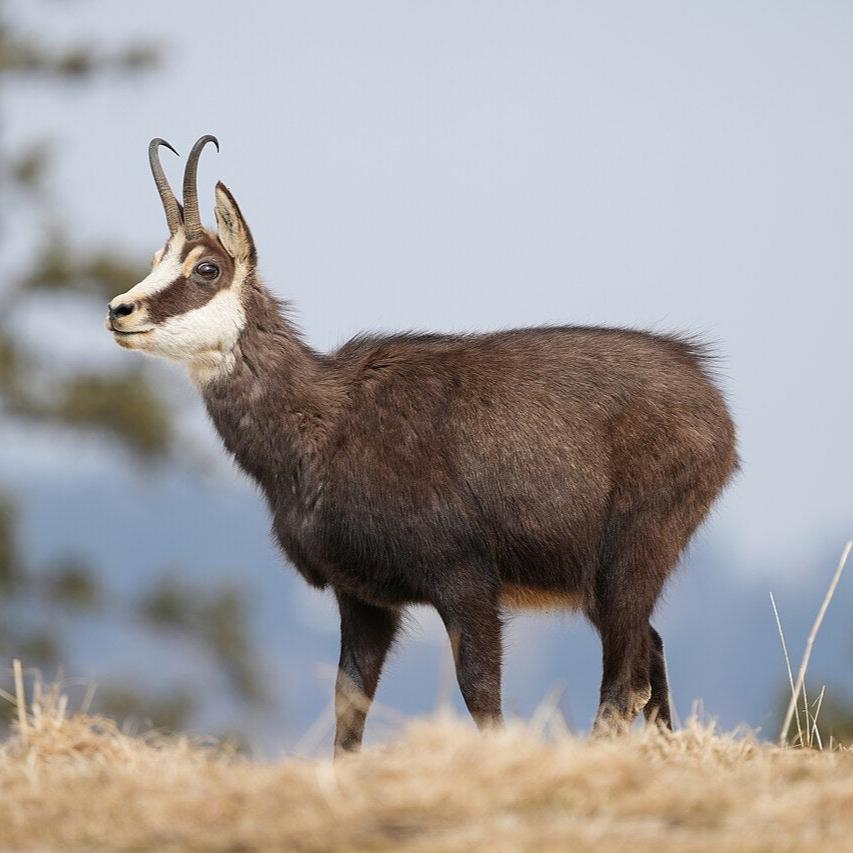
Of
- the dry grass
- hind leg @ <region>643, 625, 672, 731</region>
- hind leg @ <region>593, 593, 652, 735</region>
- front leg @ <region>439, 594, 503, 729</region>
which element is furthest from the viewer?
hind leg @ <region>643, 625, 672, 731</region>

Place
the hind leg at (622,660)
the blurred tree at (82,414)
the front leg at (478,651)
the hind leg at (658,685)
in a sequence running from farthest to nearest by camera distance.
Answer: the blurred tree at (82,414), the hind leg at (658,685), the hind leg at (622,660), the front leg at (478,651)

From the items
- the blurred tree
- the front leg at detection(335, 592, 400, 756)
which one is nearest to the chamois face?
the front leg at detection(335, 592, 400, 756)

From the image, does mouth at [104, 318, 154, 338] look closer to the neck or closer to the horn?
the neck

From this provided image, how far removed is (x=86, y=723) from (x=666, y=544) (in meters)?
2.36

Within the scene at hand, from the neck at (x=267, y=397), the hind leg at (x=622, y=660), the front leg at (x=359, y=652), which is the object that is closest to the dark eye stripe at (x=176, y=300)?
the neck at (x=267, y=397)

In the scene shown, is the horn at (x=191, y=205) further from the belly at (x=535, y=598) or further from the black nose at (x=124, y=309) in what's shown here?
the belly at (x=535, y=598)

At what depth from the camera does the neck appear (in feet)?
20.6

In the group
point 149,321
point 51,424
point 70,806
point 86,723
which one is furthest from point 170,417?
point 70,806

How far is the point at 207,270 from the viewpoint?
250 inches

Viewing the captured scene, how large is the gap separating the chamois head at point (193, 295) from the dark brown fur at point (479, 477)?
0.27 ft

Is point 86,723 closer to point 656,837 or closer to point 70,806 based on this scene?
point 70,806

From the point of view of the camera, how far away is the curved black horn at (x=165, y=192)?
262 inches

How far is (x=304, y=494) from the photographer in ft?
20.1

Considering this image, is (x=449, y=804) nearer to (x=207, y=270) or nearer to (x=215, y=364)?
(x=215, y=364)
